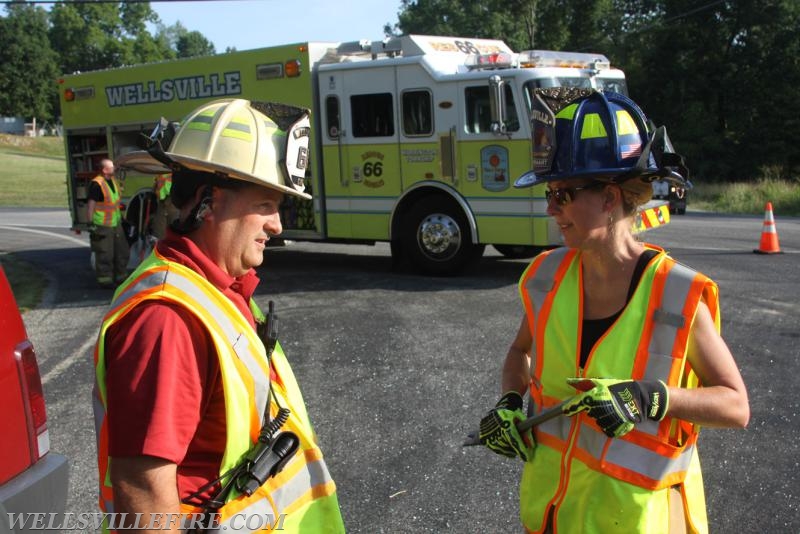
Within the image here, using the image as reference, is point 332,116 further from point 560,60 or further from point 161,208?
point 560,60

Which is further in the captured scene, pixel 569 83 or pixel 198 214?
pixel 569 83

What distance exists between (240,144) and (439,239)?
336 inches

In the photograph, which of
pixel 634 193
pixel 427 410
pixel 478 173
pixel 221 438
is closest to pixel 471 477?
pixel 427 410

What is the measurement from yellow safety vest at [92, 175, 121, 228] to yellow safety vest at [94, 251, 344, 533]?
9.89 meters

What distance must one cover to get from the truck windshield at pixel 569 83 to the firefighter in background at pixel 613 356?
7.44 m

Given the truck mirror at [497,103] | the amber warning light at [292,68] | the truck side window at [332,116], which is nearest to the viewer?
the truck mirror at [497,103]

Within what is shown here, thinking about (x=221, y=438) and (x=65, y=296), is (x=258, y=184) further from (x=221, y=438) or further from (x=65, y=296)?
(x=65, y=296)

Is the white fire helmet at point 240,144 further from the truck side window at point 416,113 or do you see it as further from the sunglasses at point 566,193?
the truck side window at point 416,113

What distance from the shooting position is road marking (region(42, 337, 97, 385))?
21.6 feet

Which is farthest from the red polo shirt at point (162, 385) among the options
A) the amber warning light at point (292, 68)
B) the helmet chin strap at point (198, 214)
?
the amber warning light at point (292, 68)

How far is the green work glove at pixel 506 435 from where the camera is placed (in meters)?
2.35

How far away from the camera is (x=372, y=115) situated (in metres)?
10.9

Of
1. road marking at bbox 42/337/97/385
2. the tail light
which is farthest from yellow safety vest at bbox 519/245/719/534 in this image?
road marking at bbox 42/337/97/385

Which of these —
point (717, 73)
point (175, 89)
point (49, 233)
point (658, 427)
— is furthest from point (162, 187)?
point (717, 73)
